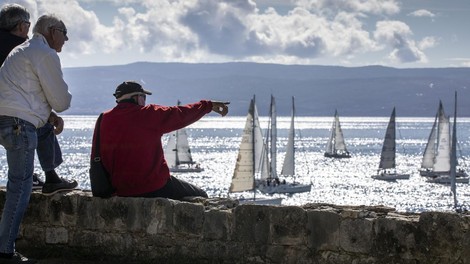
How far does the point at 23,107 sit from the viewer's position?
19.4 ft

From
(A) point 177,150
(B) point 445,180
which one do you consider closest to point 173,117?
(B) point 445,180

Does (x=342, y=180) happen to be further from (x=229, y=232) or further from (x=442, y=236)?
(x=442, y=236)

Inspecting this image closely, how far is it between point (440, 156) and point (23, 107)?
266 ft

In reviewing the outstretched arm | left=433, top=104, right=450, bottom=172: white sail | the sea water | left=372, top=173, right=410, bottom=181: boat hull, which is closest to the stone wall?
the outstretched arm

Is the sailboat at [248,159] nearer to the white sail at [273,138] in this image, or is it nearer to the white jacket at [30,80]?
the white sail at [273,138]

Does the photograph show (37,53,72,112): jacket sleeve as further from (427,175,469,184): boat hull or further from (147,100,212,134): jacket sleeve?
(427,175,469,184): boat hull

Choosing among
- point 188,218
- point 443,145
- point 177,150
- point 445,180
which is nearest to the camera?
point 188,218

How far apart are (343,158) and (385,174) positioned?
3719cm

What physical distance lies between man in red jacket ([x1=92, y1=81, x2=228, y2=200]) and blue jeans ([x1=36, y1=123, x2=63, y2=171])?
0.41 m

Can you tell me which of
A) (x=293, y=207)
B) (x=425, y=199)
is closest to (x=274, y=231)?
(x=293, y=207)

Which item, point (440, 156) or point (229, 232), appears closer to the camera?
point (229, 232)

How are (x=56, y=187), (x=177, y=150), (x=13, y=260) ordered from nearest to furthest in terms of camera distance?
(x=13, y=260), (x=56, y=187), (x=177, y=150)

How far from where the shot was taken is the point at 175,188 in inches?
269

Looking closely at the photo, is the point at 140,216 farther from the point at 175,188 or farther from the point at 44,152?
the point at 44,152
